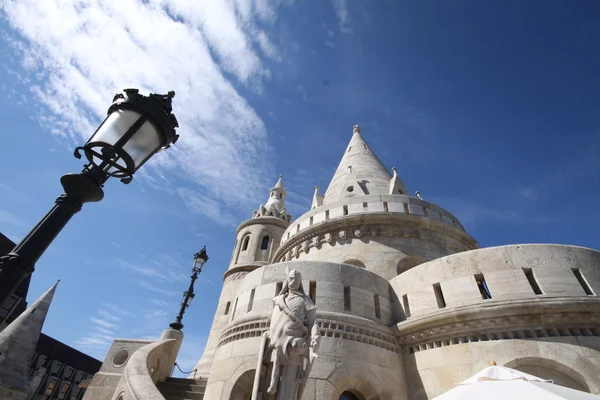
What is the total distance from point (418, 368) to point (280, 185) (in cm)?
2381

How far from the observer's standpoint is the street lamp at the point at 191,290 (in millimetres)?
12720

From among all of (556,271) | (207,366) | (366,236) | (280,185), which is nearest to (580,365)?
(556,271)

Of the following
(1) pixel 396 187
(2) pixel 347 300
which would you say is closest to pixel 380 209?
(1) pixel 396 187

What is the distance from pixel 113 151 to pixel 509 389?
5651 millimetres

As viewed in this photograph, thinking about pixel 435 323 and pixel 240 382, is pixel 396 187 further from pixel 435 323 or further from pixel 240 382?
pixel 240 382

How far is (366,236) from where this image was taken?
44.7 feet

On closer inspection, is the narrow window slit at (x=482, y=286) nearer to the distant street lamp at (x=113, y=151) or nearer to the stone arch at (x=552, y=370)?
the stone arch at (x=552, y=370)

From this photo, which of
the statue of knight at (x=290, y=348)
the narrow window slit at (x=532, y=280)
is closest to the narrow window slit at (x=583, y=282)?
the narrow window slit at (x=532, y=280)

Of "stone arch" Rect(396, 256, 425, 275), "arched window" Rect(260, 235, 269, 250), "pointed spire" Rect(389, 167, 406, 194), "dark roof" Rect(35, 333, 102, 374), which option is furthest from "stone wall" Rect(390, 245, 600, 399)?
"dark roof" Rect(35, 333, 102, 374)

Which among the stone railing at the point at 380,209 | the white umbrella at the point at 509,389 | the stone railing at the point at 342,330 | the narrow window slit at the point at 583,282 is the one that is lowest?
the white umbrella at the point at 509,389

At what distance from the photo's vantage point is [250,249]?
76.4 ft

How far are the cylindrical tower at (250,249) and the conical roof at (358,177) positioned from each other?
642 centimetres

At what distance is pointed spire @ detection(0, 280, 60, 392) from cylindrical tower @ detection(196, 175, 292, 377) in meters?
7.57

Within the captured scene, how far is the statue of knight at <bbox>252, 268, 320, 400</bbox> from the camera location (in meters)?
5.15
